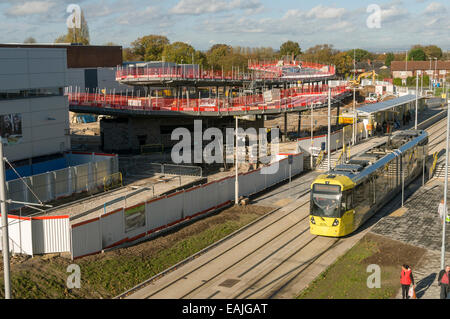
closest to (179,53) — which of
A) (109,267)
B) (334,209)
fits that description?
(334,209)

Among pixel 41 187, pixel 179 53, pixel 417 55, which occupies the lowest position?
pixel 41 187

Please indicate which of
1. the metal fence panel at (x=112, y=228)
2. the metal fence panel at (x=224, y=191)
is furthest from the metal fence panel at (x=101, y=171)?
the metal fence panel at (x=112, y=228)

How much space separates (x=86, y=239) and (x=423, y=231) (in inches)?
682

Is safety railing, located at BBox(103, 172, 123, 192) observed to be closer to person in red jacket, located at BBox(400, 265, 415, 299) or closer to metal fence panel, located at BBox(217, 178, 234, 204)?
metal fence panel, located at BBox(217, 178, 234, 204)

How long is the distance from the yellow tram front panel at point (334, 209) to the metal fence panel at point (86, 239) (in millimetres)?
10466

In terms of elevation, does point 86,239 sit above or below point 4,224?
below

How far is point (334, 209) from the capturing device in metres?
25.2

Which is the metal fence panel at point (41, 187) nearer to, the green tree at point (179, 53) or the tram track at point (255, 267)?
the tram track at point (255, 267)

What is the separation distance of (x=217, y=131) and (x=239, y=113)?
5.98 m

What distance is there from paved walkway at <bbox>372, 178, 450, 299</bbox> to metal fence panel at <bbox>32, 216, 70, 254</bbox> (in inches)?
567

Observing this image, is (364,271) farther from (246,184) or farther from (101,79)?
(101,79)

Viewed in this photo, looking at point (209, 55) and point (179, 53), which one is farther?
point (209, 55)

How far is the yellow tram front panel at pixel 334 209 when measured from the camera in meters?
25.1

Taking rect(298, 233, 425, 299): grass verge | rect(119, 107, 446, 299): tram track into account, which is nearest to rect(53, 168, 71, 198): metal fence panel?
rect(119, 107, 446, 299): tram track
